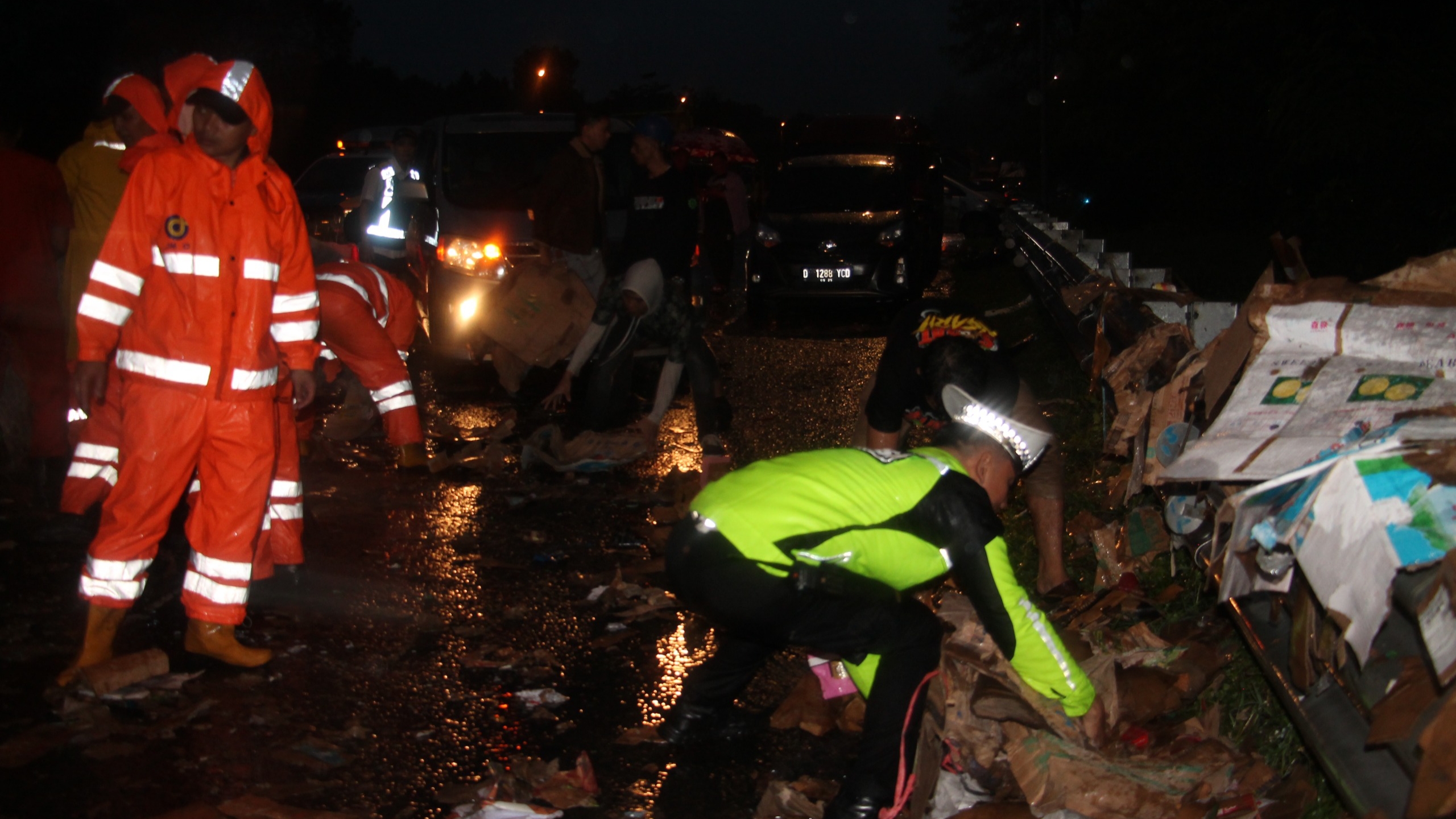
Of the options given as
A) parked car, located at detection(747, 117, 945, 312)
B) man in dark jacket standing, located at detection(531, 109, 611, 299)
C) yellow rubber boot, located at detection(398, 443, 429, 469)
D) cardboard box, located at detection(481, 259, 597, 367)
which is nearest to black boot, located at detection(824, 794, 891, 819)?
yellow rubber boot, located at detection(398, 443, 429, 469)

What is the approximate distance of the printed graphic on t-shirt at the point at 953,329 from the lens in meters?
4.38

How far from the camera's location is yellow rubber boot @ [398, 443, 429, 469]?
264 inches

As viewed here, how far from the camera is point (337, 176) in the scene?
18.1 metres

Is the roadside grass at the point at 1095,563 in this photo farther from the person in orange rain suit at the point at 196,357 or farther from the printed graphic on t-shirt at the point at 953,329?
the person in orange rain suit at the point at 196,357

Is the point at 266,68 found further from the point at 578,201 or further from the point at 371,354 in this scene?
the point at 371,354

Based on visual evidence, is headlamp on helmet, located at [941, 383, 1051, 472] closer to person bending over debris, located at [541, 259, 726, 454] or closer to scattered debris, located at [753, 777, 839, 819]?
scattered debris, located at [753, 777, 839, 819]

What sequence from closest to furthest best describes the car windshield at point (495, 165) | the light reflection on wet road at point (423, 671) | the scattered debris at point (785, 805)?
the scattered debris at point (785, 805)
the light reflection on wet road at point (423, 671)
the car windshield at point (495, 165)

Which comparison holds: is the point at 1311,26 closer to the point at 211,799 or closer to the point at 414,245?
→ the point at 414,245

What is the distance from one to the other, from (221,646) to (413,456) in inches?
107

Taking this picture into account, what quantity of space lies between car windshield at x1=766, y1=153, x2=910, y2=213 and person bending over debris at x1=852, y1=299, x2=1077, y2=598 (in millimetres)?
8722

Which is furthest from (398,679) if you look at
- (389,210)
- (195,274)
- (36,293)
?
(389,210)

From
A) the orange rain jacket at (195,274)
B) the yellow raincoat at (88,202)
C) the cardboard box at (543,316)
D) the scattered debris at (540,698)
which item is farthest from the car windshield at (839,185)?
the scattered debris at (540,698)

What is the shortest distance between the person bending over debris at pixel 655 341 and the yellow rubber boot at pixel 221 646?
8.80 feet

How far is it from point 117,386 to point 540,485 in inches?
99.5
